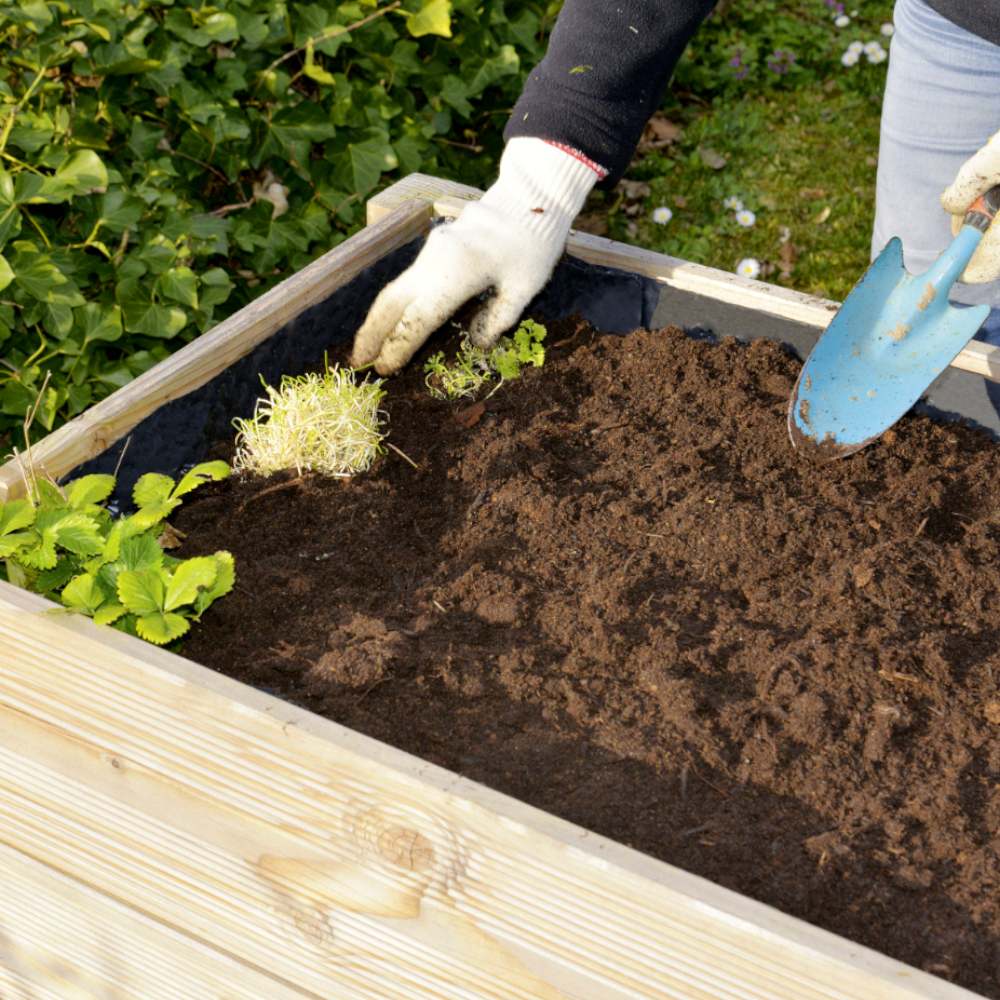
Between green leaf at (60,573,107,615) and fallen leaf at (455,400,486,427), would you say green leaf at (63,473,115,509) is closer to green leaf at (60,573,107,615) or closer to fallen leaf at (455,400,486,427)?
green leaf at (60,573,107,615)

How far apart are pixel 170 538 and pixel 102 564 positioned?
0.25 metres

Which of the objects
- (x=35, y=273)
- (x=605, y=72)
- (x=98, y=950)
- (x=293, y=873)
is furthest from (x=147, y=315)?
(x=293, y=873)

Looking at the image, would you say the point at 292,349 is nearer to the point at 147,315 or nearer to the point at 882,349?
the point at 147,315

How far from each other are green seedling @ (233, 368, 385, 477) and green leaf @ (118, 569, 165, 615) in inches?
19.3

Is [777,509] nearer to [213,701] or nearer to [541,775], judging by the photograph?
[541,775]

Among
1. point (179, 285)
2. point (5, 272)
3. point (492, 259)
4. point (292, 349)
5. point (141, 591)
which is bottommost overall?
point (179, 285)

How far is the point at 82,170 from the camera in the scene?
2.12 m

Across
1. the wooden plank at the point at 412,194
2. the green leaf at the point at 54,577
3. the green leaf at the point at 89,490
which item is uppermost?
the wooden plank at the point at 412,194

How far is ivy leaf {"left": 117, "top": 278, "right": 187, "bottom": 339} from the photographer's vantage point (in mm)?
2346

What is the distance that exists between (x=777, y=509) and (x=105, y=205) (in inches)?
70.8

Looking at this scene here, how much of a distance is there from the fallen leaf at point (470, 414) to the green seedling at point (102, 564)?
63 cm

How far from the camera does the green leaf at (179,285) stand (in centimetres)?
236

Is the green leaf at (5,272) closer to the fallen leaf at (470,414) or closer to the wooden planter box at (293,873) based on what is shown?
the wooden planter box at (293,873)

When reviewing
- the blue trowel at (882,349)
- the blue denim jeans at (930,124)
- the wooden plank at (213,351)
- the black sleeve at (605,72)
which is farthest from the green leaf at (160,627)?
the blue denim jeans at (930,124)
